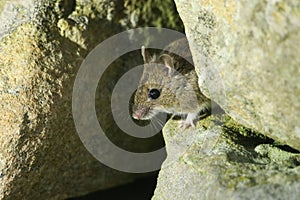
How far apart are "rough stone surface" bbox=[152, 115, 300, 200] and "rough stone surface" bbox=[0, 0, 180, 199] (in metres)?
1.06

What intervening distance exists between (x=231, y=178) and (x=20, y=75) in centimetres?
235

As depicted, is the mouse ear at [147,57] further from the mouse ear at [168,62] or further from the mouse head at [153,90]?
the mouse ear at [168,62]

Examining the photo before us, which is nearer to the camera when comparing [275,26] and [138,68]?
[275,26]

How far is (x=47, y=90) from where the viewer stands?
5336 millimetres

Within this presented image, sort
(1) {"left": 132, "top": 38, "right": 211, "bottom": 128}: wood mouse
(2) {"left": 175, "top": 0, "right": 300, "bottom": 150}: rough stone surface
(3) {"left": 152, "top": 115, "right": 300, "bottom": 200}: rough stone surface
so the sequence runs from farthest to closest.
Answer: (1) {"left": 132, "top": 38, "right": 211, "bottom": 128}: wood mouse → (3) {"left": 152, "top": 115, "right": 300, "bottom": 200}: rough stone surface → (2) {"left": 175, "top": 0, "right": 300, "bottom": 150}: rough stone surface

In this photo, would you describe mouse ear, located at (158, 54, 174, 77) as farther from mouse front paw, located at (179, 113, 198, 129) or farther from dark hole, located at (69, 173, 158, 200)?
dark hole, located at (69, 173, 158, 200)

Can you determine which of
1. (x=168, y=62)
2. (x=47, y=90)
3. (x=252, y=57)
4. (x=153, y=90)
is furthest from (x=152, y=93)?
(x=252, y=57)

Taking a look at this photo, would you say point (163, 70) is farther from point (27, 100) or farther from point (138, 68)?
point (27, 100)

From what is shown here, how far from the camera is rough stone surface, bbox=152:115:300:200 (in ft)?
12.4

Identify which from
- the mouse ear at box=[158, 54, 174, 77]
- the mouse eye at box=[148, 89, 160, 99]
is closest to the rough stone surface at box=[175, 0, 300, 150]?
the mouse ear at box=[158, 54, 174, 77]

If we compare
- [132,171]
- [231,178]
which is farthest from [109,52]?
[231,178]

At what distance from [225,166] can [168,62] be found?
174 centimetres

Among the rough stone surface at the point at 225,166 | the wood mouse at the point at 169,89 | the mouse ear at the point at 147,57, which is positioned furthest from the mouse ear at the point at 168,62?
the rough stone surface at the point at 225,166

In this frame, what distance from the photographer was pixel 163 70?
5762mm
